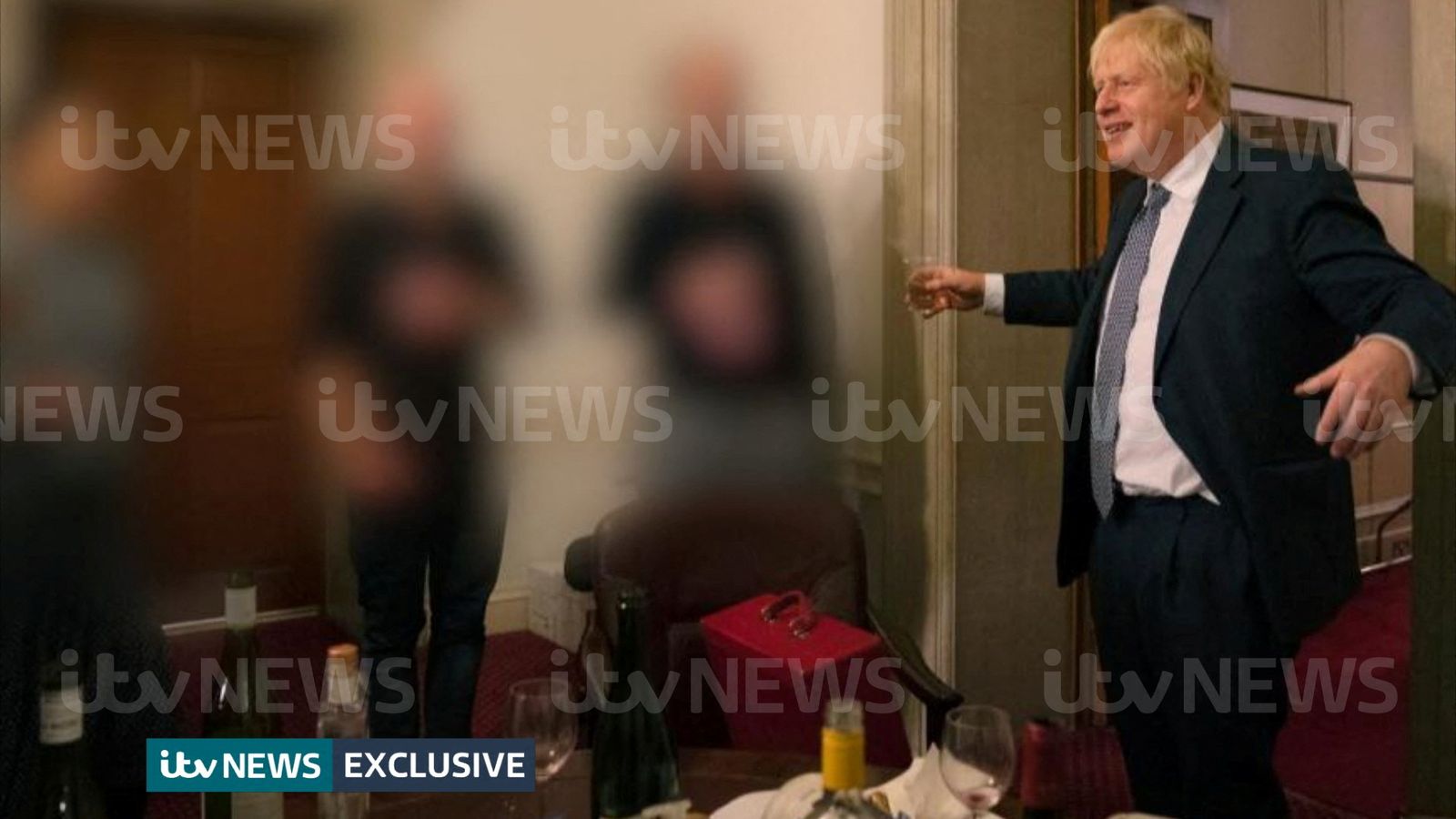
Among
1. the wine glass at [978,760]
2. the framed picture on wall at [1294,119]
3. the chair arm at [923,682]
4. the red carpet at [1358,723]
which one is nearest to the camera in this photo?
the wine glass at [978,760]

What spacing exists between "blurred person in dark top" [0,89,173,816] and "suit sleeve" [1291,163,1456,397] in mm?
1261

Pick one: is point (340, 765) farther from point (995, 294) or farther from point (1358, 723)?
point (1358, 723)

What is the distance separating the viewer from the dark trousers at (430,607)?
48.9 inches

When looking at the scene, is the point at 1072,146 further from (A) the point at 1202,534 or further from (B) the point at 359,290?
(B) the point at 359,290

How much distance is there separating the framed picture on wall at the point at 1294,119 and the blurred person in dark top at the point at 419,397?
228cm

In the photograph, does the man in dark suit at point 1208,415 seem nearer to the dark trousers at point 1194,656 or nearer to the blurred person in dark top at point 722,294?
the dark trousers at point 1194,656

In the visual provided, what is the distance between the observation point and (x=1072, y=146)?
7.18 feet

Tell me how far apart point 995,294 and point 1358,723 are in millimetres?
1611

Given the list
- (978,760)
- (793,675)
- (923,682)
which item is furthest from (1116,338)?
(978,760)

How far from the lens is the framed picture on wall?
2906 mm

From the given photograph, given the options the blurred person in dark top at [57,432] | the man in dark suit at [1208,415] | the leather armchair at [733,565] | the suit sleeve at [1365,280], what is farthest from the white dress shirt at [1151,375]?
the blurred person in dark top at [57,432]

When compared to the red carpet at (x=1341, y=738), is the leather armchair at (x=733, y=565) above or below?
above

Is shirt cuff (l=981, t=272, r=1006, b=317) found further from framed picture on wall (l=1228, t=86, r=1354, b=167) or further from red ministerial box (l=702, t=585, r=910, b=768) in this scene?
framed picture on wall (l=1228, t=86, r=1354, b=167)

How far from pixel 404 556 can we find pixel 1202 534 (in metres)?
1.00
